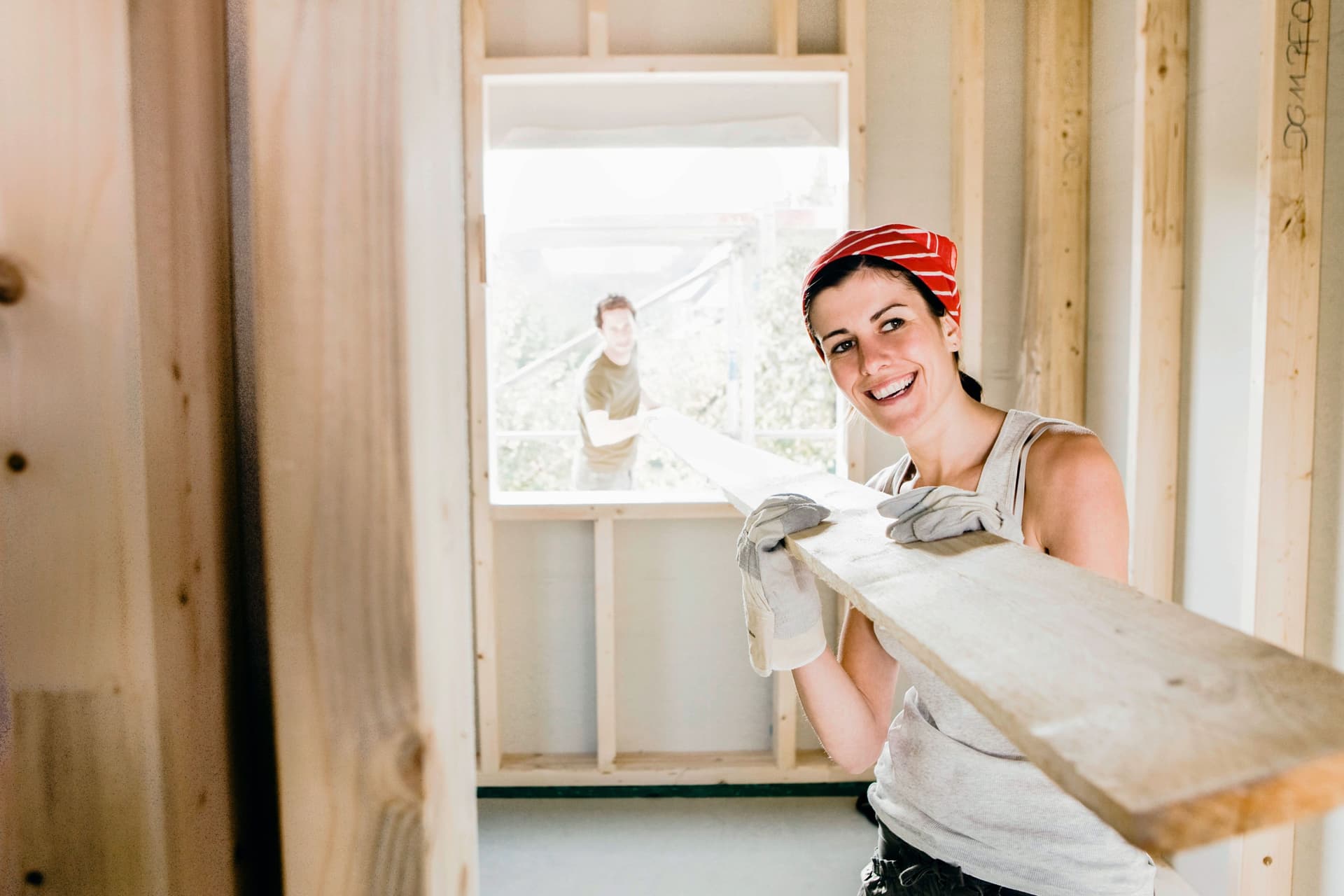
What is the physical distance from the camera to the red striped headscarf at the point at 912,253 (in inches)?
51.5

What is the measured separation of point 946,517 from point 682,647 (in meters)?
2.57

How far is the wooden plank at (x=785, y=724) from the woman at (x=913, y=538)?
1602 millimetres

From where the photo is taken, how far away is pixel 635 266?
22.8ft

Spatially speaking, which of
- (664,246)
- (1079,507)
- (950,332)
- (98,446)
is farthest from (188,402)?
(664,246)

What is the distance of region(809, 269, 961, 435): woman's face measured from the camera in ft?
4.33

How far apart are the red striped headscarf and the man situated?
2.38 m

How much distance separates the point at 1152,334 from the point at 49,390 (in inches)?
103

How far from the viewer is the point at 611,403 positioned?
3.74 m

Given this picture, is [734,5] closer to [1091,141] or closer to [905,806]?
[1091,141]

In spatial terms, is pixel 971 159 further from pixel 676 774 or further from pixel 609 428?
pixel 676 774

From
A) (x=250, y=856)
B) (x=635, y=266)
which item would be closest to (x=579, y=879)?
(x=250, y=856)

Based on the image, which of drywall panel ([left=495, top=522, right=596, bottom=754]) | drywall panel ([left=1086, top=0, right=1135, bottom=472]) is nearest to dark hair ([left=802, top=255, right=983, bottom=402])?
drywall panel ([left=1086, top=0, right=1135, bottom=472])

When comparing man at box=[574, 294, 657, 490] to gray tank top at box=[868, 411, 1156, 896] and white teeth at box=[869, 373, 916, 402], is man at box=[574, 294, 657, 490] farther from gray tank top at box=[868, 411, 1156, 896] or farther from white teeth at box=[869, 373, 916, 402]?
gray tank top at box=[868, 411, 1156, 896]

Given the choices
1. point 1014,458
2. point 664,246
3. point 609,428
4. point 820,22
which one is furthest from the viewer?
point 664,246
